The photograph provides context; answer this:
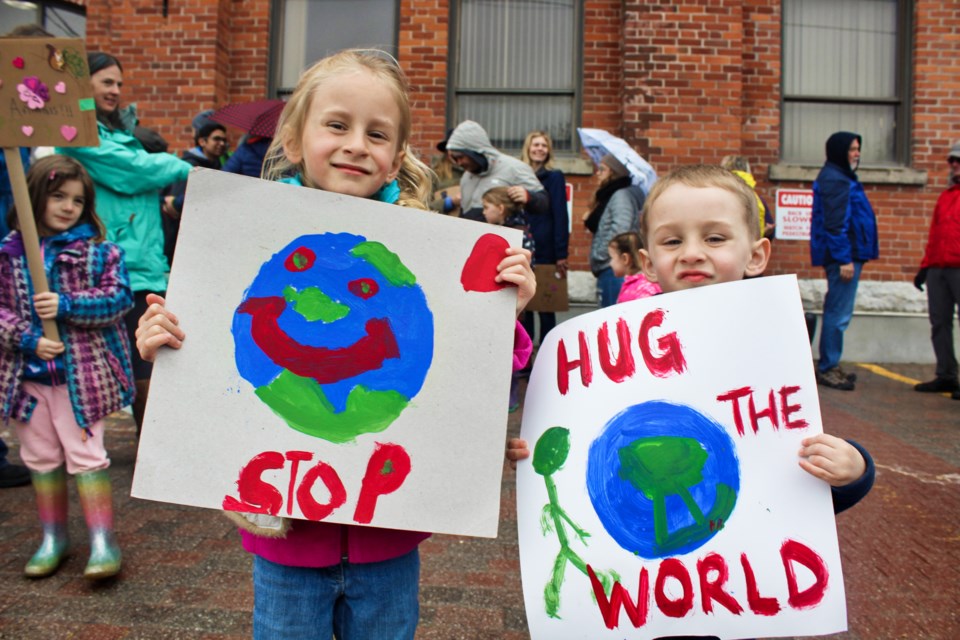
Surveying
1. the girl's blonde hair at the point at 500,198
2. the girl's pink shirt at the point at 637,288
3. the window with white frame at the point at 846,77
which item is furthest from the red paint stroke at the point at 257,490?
the window with white frame at the point at 846,77

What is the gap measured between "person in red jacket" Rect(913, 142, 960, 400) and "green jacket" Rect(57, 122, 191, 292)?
5397 millimetres

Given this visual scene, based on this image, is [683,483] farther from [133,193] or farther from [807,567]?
[133,193]

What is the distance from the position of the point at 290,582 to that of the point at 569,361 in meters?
0.66

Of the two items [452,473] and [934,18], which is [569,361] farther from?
[934,18]

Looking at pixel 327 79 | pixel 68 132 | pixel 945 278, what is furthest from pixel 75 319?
pixel 945 278

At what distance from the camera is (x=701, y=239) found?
1546mm

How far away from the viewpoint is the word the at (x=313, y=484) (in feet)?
4.41

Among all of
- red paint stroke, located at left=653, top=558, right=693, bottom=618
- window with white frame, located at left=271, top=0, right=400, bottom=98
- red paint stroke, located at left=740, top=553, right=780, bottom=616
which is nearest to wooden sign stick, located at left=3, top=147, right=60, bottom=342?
red paint stroke, located at left=653, top=558, right=693, bottom=618

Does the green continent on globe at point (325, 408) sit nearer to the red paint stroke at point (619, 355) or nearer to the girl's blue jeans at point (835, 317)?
the red paint stroke at point (619, 355)

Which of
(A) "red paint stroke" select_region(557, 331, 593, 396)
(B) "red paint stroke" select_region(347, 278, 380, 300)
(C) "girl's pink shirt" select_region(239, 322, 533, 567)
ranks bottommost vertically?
(C) "girl's pink shirt" select_region(239, 322, 533, 567)

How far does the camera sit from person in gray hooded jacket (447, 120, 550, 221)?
5301mm

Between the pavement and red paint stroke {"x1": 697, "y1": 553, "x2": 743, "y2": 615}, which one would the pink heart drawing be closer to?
the pavement

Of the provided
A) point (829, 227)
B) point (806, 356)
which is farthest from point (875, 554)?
point (829, 227)

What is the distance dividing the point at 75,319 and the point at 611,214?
343cm
